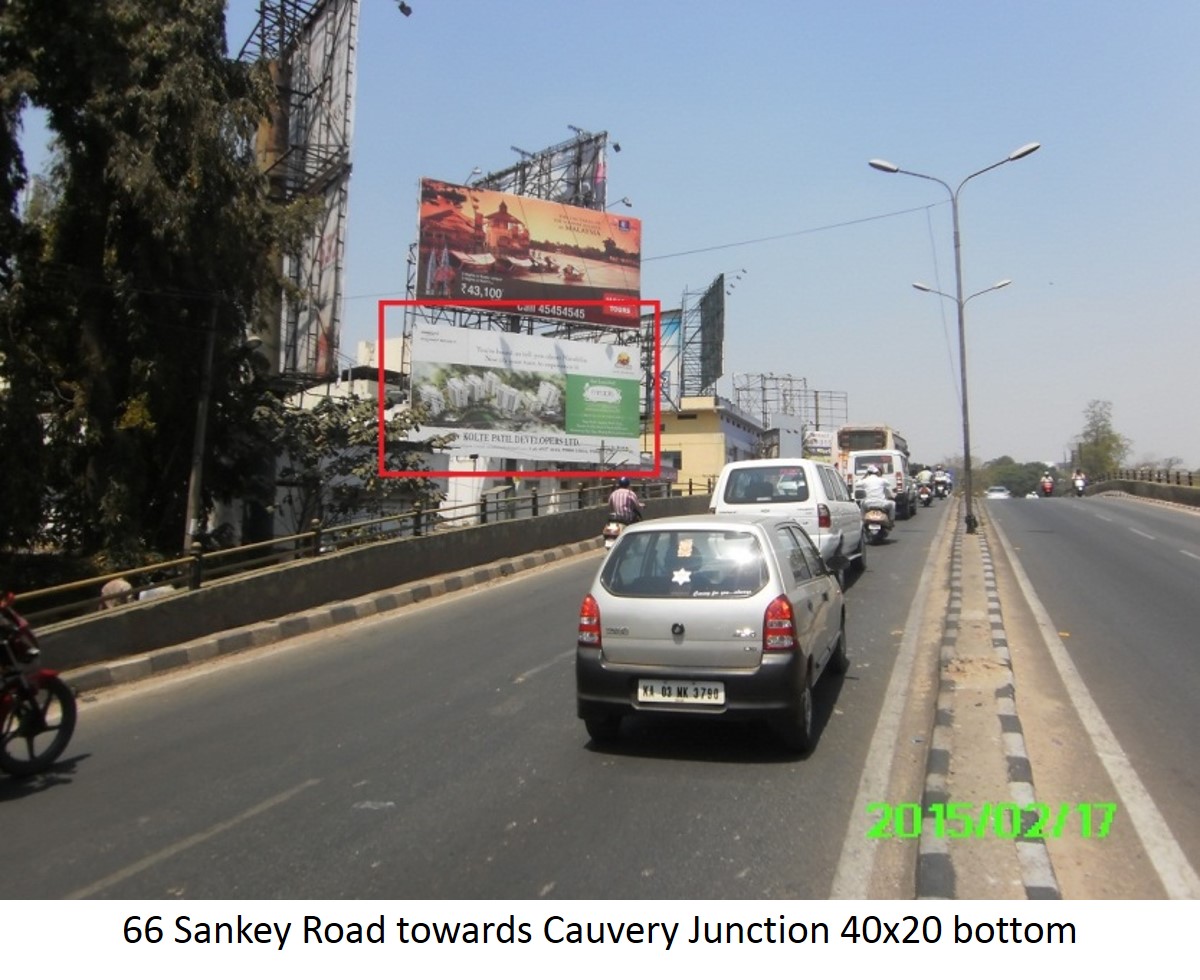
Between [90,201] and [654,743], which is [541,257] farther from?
[654,743]

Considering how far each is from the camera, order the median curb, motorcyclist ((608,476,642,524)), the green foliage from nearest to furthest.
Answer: the median curb < motorcyclist ((608,476,642,524)) < the green foliage

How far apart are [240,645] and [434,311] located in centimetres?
2137

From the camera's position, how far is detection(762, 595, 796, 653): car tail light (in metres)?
6.08

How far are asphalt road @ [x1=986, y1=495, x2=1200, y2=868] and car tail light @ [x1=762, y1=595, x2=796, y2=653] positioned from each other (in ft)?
7.09

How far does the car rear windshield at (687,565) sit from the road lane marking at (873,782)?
133cm

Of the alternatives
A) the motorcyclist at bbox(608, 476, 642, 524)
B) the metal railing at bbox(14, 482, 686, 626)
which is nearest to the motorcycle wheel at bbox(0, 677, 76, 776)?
the metal railing at bbox(14, 482, 686, 626)

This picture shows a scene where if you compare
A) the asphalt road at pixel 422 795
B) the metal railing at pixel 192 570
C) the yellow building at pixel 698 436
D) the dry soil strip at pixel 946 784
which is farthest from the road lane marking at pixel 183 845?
the yellow building at pixel 698 436

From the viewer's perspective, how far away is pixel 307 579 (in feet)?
41.5

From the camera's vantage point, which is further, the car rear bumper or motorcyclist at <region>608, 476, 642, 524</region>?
motorcyclist at <region>608, 476, 642, 524</region>

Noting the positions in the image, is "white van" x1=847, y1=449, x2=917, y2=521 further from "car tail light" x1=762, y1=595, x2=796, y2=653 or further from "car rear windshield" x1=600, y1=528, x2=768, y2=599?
"car tail light" x1=762, y1=595, x2=796, y2=653

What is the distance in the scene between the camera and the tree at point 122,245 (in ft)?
46.2

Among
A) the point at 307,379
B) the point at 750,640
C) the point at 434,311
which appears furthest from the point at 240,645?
the point at 434,311

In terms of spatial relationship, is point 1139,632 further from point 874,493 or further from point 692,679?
point 874,493
